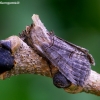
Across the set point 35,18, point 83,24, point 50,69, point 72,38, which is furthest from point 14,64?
point 83,24

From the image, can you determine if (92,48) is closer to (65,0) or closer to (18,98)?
(65,0)

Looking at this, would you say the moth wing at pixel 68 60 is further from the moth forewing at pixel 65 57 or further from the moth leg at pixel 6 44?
the moth leg at pixel 6 44

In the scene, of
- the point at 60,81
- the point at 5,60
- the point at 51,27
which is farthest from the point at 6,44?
the point at 51,27

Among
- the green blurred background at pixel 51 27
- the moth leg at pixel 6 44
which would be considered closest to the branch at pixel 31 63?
the moth leg at pixel 6 44

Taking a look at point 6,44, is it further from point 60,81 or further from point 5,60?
point 60,81

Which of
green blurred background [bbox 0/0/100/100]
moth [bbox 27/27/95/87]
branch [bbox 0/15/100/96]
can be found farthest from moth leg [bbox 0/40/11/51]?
green blurred background [bbox 0/0/100/100]

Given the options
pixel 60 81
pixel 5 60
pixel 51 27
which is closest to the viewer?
pixel 5 60
